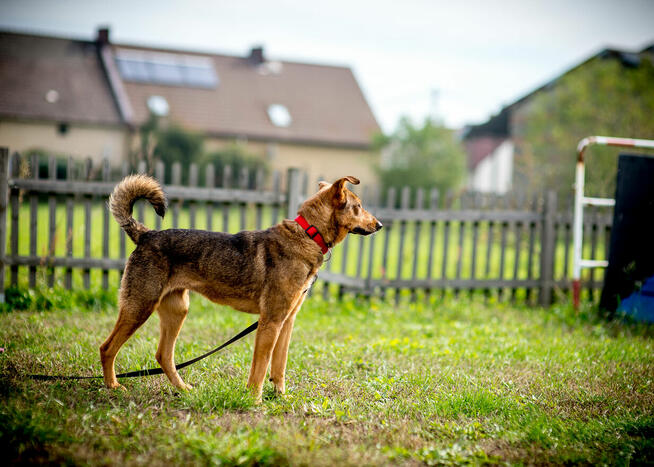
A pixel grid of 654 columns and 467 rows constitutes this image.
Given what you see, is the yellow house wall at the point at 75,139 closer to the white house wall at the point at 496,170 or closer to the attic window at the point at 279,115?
the attic window at the point at 279,115

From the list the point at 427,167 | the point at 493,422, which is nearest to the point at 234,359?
the point at 493,422

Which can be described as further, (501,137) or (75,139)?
(501,137)

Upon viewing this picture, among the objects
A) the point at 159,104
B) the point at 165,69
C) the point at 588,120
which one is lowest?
the point at 588,120

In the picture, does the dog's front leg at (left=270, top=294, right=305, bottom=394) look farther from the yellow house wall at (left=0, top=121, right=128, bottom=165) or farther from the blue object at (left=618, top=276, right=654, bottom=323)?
the yellow house wall at (left=0, top=121, right=128, bottom=165)

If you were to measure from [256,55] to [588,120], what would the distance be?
2141cm

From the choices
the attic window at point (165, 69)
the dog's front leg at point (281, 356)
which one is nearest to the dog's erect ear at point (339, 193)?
the dog's front leg at point (281, 356)

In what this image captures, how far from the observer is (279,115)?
97.6 ft

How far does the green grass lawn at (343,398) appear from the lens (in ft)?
9.25

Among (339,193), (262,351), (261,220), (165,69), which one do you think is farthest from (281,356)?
(165,69)

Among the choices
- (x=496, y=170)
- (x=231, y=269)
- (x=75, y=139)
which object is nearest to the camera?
(x=231, y=269)

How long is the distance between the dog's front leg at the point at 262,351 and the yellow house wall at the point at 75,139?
2376 cm

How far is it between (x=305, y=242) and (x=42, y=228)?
1068cm

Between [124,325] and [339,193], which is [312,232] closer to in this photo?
[339,193]

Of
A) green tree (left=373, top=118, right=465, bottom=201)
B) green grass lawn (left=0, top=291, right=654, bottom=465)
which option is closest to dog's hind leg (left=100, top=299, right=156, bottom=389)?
green grass lawn (left=0, top=291, right=654, bottom=465)
